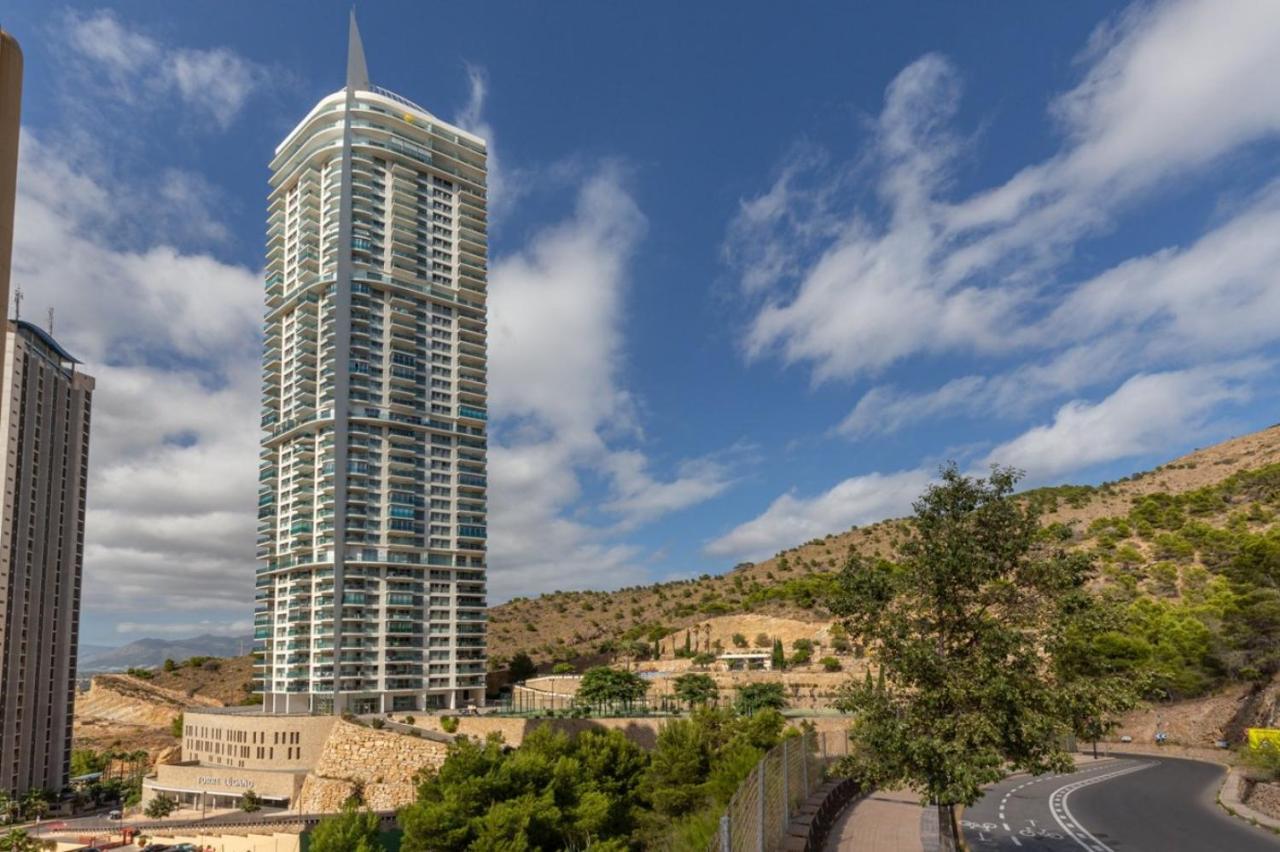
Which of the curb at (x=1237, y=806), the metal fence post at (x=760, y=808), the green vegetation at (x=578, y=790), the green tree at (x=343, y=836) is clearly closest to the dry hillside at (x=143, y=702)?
the green tree at (x=343, y=836)

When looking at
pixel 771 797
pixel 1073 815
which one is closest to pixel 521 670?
pixel 1073 815

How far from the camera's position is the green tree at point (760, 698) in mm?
72312

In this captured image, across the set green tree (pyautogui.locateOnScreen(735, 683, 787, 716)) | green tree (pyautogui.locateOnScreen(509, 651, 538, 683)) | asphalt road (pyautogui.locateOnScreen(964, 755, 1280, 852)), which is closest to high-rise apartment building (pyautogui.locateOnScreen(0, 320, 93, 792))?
green tree (pyautogui.locateOnScreen(509, 651, 538, 683))

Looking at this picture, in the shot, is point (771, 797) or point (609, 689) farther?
point (609, 689)

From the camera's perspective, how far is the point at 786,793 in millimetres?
22516

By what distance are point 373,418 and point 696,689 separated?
44148 millimetres

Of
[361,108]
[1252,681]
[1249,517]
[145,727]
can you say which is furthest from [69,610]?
[1249,517]

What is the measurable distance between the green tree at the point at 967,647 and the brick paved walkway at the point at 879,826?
15.6 ft

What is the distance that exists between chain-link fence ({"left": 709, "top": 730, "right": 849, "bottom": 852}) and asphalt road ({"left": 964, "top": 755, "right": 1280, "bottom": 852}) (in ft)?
26.5

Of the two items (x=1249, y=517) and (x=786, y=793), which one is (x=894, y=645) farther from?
(x=1249, y=517)

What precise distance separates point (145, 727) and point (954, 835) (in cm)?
14086

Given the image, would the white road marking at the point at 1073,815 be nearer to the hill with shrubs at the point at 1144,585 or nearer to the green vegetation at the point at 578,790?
the hill with shrubs at the point at 1144,585

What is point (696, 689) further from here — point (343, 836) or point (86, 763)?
point (86, 763)

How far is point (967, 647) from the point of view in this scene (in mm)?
22078
